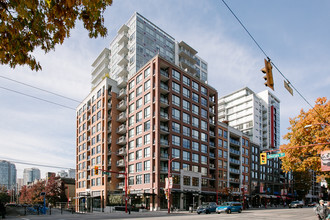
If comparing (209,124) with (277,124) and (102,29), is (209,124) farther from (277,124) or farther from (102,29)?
(102,29)

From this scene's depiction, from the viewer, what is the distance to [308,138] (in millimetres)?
31281

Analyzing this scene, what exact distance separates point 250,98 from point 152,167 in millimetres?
66183

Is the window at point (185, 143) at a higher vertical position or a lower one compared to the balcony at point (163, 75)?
lower

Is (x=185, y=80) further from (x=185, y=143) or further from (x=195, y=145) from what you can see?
(x=195, y=145)

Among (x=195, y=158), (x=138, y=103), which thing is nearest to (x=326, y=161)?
(x=195, y=158)

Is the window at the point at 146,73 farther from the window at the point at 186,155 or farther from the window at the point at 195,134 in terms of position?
the window at the point at 186,155

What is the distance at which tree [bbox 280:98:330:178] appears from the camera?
2987 centimetres

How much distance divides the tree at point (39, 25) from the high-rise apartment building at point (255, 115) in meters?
106

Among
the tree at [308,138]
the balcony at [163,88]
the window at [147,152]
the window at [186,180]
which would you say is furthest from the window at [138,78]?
the tree at [308,138]

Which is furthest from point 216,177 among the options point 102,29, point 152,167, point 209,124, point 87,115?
point 102,29

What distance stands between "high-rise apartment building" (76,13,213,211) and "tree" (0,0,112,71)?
5145 centimetres

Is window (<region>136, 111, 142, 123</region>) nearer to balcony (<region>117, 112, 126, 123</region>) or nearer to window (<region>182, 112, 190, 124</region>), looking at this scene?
balcony (<region>117, 112, 126, 123</region>)

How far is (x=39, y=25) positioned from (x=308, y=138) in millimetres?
31485

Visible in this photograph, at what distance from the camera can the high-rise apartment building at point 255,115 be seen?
361ft
